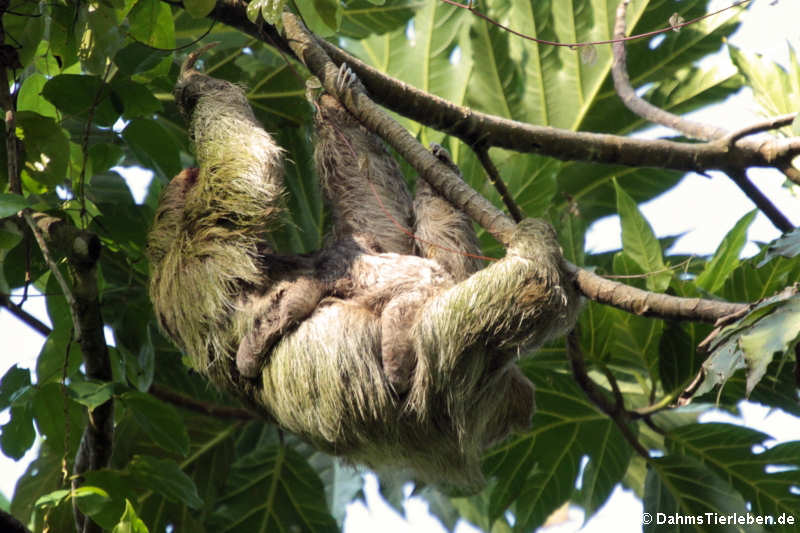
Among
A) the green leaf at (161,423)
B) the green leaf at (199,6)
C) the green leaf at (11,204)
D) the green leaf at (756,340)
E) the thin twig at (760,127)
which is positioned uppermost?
the thin twig at (760,127)

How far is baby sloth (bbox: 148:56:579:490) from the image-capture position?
3.33 m

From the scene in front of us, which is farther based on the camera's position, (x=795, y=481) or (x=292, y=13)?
(x=795, y=481)

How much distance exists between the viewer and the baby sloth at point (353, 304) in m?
3.33

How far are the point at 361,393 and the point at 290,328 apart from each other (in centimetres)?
40

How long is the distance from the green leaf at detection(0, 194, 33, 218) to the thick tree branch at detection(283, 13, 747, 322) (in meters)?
1.29

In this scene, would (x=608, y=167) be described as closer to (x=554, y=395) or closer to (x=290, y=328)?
(x=554, y=395)

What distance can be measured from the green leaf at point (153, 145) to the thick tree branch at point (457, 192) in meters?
0.82

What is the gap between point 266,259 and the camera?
3795 mm

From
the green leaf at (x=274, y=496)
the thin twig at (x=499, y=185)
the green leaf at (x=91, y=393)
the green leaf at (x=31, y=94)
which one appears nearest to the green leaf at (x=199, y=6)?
the green leaf at (x=31, y=94)

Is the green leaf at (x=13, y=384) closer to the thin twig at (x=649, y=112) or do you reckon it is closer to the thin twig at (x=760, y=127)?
the thin twig at (x=649, y=112)

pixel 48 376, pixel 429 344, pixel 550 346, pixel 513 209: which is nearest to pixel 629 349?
pixel 550 346

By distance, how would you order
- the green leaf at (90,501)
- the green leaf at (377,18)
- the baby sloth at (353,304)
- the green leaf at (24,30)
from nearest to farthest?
the green leaf at (90,501) → the baby sloth at (353,304) → the green leaf at (24,30) → the green leaf at (377,18)

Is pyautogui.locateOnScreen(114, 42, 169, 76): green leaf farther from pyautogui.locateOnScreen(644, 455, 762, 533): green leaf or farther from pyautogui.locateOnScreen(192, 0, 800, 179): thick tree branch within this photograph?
pyautogui.locateOnScreen(644, 455, 762, 533): green leaf

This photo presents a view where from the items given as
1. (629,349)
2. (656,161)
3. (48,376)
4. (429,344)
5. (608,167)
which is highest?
(608,167)
